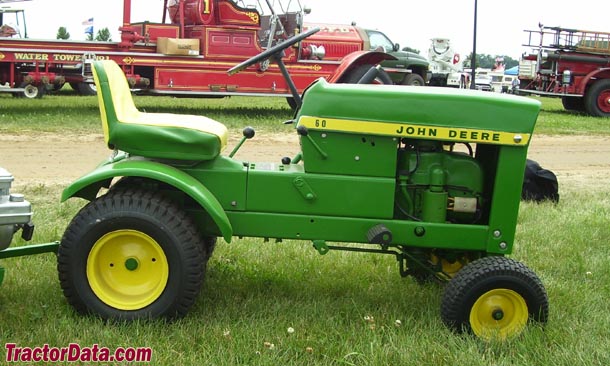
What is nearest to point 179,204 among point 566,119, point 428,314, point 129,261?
point 129,261

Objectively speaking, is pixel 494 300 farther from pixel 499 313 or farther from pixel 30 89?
pixel 30 89

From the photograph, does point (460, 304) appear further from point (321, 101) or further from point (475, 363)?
point (321, 101)

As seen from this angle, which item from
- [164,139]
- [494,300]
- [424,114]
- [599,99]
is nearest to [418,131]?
[424,114]

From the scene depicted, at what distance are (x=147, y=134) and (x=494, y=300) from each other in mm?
1882

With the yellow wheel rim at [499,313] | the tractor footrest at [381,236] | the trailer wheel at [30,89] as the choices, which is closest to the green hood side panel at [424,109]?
the tractor footrest at [381,236]

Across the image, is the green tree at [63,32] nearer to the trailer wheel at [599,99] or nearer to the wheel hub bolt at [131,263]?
the trailer wheel at [599,99]

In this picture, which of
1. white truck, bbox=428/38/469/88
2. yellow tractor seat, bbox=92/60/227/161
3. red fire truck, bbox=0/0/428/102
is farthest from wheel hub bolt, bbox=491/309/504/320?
white truck, bbox=428/38/469/88

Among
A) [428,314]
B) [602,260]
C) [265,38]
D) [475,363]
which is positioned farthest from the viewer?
[265,38]

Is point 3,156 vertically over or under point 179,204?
under

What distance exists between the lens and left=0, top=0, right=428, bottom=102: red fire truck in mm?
13062

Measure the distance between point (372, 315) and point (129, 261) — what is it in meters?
1.28

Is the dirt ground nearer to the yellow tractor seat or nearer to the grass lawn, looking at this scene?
the grass lawn

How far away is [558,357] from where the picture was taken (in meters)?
3.32

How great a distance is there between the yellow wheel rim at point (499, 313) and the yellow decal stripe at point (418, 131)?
0.74m
